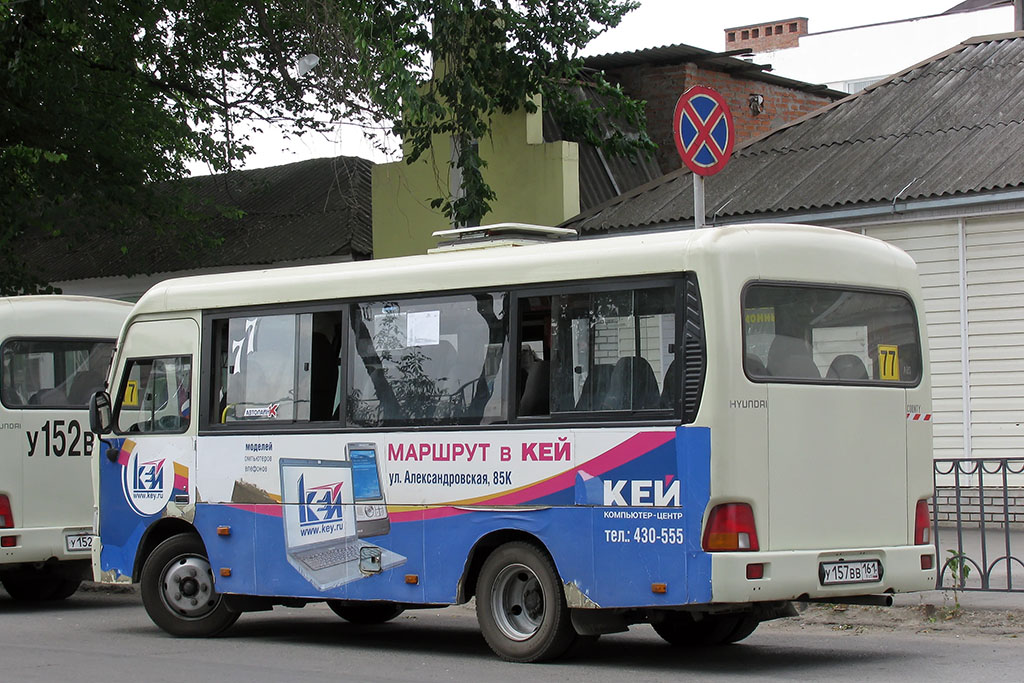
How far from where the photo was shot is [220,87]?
25.3 metres

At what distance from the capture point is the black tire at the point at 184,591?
11703 mm

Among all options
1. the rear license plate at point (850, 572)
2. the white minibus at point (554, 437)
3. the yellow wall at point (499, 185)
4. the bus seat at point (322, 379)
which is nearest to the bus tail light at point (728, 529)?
the white minibus at point (554, 437)

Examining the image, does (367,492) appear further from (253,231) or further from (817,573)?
(253,231)

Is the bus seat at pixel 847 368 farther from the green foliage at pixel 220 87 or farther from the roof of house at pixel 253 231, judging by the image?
the roof of house at pixel 253 231

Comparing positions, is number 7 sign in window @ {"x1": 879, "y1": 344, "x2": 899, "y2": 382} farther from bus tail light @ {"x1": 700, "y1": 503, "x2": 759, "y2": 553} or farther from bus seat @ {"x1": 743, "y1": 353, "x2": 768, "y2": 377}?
bus tail light @ {"x1": 700, "y1": 503, "x2": 759, "y2": 553}

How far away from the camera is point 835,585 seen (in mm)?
9172

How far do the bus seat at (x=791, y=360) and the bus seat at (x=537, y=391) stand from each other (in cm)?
146

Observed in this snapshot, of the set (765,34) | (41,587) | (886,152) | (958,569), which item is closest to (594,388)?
(958,569)

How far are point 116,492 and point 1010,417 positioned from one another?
8.94 metres

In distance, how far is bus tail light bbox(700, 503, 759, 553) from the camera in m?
8.81

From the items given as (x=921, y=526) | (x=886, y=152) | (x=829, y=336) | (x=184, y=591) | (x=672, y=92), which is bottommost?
(x=184, y=591)

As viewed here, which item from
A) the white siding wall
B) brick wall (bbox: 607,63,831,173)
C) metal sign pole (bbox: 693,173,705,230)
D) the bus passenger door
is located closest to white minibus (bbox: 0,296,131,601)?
the bus passenger door

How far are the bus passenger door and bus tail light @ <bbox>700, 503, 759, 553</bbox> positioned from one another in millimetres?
4543

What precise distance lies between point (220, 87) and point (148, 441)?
46.9 feet
